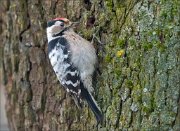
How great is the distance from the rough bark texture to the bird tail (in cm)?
6

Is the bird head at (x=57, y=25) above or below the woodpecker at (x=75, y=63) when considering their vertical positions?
above

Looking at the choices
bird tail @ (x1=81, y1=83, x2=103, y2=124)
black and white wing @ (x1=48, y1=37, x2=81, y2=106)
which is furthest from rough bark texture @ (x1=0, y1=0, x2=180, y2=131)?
black and white wing @ (x1=48, y1=37, x2=81, y2=106)

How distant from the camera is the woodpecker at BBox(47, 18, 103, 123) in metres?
4.29

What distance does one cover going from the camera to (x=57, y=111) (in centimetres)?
484

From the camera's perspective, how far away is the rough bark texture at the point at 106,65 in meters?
3.80

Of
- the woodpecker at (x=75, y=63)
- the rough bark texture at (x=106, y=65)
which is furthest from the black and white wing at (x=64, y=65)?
the rough bark texture at (x=106, y=65)

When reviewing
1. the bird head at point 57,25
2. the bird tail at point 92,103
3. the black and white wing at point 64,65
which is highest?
the bird head at point 57,25

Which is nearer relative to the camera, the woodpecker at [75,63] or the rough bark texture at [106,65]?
the rough bark texture at [106,65]

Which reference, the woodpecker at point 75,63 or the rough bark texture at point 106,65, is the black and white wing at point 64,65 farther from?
the rough bark texture at point 106,65

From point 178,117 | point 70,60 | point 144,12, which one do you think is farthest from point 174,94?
point 70,60

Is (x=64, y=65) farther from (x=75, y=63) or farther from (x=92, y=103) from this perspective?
(x=92, y=103)

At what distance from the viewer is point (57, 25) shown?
14.8ft

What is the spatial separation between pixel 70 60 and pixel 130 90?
2.24ft

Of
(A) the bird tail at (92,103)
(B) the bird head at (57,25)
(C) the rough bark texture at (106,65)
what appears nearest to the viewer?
(C) the rough bark texture at (106,65)
